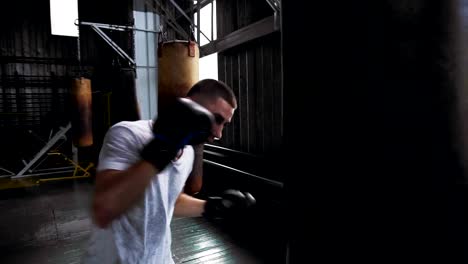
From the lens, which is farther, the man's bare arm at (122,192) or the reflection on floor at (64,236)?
the reflection on floor at (64,236)

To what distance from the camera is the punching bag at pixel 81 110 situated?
498cm

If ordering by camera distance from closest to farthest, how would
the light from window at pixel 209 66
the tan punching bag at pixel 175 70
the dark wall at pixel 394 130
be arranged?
the dark wall at pixel 394 130 < the tan punching bag at pixel 175 70 < the light from window at pixel 209 66

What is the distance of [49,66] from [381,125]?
942 centimetres

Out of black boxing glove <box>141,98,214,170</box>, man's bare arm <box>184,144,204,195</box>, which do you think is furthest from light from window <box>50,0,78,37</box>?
black boxing glove <box>141,98,214,170</box>

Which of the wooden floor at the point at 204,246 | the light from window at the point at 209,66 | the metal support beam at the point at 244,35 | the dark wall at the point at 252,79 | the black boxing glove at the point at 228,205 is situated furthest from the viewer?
the light from window at the point at 209,66

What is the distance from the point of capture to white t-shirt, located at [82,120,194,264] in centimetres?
125

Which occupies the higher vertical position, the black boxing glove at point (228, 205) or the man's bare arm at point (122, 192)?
the man's bare arm at point (122, 192)

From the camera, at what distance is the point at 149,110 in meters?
5.85

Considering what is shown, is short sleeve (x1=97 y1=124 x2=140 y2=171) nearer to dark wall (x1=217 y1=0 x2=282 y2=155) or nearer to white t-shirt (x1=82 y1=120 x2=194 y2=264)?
white t-shirt (x1=82 y1=120 x2=194 y2=264)

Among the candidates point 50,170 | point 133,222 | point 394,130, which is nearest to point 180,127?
point 133,222

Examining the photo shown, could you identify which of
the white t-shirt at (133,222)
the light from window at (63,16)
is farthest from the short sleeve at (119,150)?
the light from window at (63,16)

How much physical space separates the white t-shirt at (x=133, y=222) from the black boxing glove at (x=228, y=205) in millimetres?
264

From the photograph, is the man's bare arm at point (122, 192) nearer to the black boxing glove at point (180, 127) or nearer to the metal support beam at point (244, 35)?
the black boxing glove at point (180, 127)

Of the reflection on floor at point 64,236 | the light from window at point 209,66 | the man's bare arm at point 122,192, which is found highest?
the light from window at point 209,66
